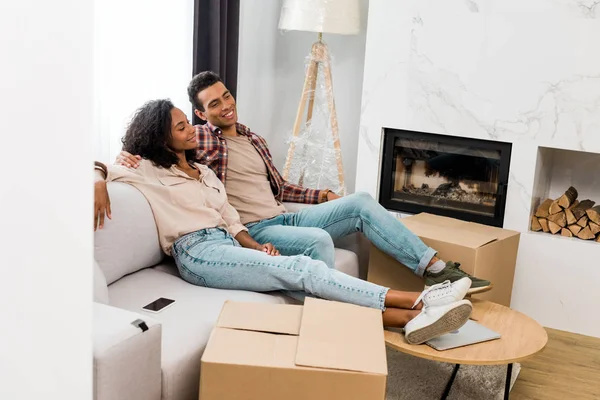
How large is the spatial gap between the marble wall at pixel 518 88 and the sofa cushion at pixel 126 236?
1.55 m

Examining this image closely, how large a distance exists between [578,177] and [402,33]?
111 cm

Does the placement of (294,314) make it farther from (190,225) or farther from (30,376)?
(30,376)

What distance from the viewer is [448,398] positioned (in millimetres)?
2314

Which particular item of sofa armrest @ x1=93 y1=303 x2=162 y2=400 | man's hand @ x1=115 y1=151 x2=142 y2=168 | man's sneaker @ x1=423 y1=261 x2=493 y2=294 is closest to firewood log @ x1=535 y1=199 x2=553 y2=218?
man's sneaker @ x1=423 y1=261 x2=493 y2=294

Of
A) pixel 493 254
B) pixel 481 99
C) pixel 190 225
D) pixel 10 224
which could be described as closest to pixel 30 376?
pixel 10 224

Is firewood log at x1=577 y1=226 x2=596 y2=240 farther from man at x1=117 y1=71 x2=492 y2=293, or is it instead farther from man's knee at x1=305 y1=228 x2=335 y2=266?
man's knee at x1=305 y1=228 x2=335 y2=266

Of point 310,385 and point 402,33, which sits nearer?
point 310,385

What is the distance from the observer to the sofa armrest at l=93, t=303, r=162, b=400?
141 centimetres

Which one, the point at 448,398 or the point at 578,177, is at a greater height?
the point at 578,177

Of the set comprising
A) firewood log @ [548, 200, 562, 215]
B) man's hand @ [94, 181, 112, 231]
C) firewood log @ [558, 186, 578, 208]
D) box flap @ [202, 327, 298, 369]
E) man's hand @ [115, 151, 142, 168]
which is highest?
man's hand @ [115, 151, 142, 168]

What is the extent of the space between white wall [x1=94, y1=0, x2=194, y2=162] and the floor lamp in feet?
1.71

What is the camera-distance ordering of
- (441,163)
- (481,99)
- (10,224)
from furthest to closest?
1. (441,163)
2. (481,99)
3. (10,224)

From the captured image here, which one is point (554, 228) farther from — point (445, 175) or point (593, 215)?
point (445, 175)

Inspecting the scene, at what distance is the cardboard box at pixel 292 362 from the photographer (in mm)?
1513
